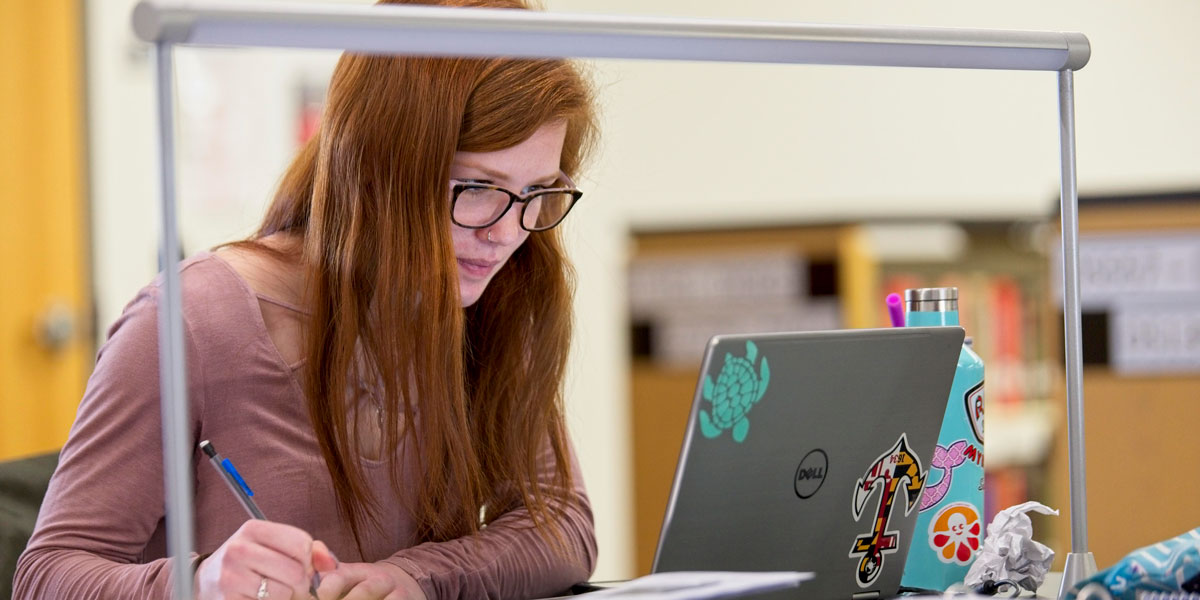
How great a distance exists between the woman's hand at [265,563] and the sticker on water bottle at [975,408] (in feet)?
1.54

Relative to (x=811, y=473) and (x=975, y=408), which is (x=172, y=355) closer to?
(x=811, y=473)

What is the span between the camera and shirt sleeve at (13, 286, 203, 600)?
93 cm

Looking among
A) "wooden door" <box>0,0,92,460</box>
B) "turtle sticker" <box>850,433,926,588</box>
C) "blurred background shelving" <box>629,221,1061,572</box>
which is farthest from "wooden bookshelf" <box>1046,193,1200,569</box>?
"wooden door" <box>0,0,92,460</box>

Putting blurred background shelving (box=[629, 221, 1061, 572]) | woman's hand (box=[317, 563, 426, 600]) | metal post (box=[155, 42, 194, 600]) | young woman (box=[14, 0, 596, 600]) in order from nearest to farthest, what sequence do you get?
1. metal post (box=[155, 42, 194, 600])
2. woman's hand (box=[317, 563, 426, 600])
3. young woman (box=[14, 0, 596, 600])
4. blurred background shelving (box=[629, 221, 1061, 572])

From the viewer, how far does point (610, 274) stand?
3.50 meters

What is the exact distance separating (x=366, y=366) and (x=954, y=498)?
1.59ft

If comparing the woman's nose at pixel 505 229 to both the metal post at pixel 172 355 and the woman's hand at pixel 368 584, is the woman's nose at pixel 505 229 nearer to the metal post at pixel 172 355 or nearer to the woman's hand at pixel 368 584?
the woman's hand at pixel 368 584

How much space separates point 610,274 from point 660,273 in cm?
52

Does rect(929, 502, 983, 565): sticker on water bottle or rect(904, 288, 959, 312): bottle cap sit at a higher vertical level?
rect(904, 288, 959, 312): bottle cap

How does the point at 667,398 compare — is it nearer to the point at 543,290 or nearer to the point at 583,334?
the point at 583,334

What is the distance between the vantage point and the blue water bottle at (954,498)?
2.93 ft

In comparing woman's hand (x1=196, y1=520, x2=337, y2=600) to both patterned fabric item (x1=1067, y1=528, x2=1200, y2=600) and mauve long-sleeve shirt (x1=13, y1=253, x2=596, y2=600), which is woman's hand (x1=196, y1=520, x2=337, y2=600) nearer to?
mauve long-sleeve shirt (x1=13, y1=253, x2=596, y2=600)

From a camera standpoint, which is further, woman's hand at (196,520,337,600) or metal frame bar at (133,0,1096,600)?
woman's hand at (196,520,337,600)

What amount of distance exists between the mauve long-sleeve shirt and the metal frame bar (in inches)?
9.4
